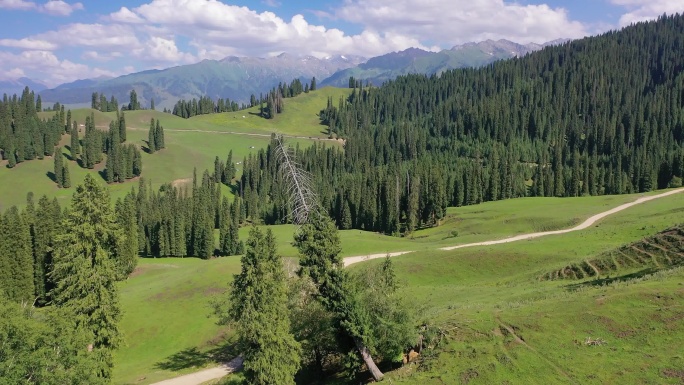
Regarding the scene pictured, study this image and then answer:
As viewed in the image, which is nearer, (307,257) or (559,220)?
(307,257)

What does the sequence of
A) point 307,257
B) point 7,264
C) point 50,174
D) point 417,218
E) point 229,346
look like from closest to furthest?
point 307,257 → point 229,346 → point 7,264 → point 417,218 → point 50,174

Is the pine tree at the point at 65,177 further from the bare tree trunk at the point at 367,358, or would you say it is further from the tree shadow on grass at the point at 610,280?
the tree shadow on grass at the point at 610,280

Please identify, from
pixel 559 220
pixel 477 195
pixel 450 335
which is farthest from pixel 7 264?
pixel 477 195

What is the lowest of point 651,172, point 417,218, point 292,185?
point 417,218

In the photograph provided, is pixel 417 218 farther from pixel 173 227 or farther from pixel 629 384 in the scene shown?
pixel 629 384

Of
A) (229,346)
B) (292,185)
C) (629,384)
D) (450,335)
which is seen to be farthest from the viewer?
(229,346)

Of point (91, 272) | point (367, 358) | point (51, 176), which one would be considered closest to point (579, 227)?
point (367, 358)
